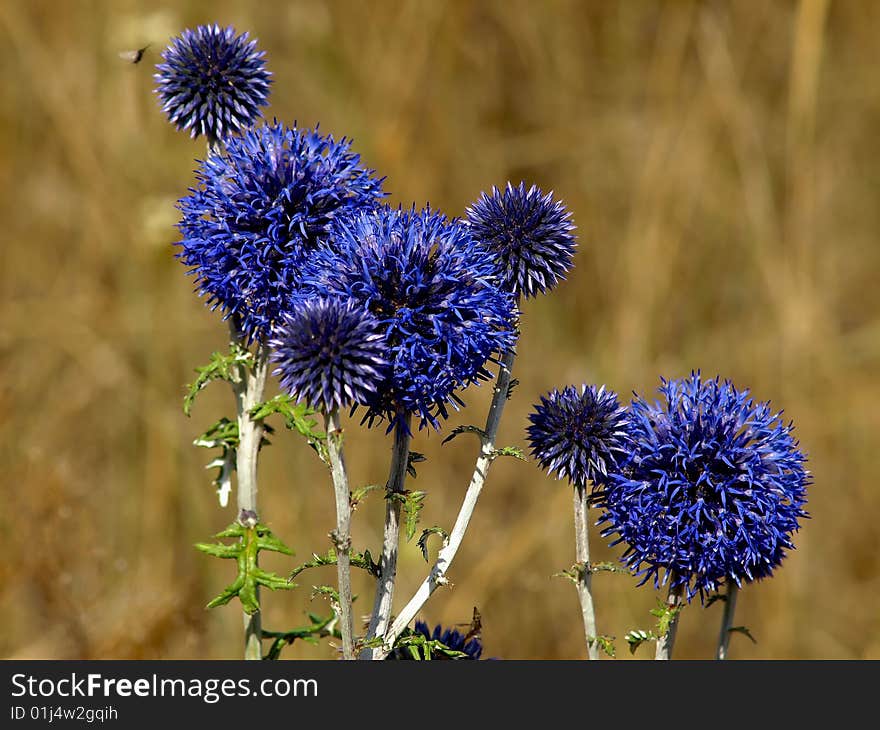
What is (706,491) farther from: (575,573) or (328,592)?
(328,592)

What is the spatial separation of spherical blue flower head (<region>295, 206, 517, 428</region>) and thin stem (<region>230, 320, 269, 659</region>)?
60 cm

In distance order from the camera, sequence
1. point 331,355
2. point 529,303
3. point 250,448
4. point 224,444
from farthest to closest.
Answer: point 529,303
point 224,444
point 250,448
point 331,355

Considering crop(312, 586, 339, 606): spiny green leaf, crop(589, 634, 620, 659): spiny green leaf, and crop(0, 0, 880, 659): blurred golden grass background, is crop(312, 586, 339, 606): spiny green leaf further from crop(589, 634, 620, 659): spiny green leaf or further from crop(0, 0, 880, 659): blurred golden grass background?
crop(0, 0, 880, 659): blurred golden grass background

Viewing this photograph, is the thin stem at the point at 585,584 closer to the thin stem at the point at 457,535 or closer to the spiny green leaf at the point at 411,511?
the thin stem at the point at 457,535

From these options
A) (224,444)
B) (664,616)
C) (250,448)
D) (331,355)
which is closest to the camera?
(331,355)

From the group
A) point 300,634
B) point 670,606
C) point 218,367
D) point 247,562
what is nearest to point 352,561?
point 247,562

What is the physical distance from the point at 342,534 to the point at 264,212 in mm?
1169

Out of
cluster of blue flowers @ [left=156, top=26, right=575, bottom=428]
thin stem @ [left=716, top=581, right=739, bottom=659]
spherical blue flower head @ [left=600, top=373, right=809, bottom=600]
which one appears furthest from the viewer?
thin stem @ [left=716, top=581, right=739, bottom=659]

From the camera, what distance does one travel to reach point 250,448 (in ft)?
11.4

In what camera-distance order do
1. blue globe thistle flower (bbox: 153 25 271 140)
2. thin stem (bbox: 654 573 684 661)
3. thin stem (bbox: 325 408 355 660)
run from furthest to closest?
blue globe thistle flower (bbox: 153 25 271 140) → thin stem (bbox: 654 573 684 661) → thin stem (bbox: 325 408 355 660)

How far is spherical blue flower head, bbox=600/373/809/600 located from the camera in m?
3.06

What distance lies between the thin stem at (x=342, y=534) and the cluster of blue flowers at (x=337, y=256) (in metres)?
0.13

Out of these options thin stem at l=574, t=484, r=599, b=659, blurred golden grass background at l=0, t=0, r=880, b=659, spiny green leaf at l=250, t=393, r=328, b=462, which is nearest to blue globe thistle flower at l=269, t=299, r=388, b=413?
spiny green leaf at l=250, t=393, r=328, b=462
